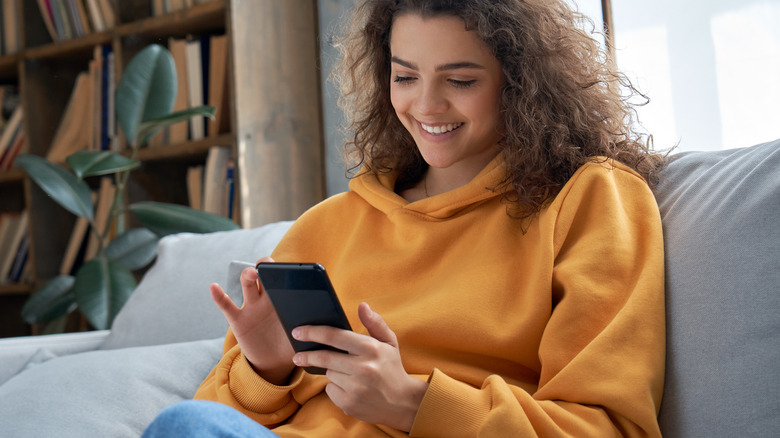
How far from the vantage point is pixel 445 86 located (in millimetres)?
1006

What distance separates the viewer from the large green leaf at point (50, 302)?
2271mm

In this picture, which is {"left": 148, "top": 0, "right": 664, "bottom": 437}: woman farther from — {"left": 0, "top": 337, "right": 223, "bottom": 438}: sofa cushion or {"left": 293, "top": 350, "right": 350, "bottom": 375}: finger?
{"left": 0, "top": 337, "right": 223, "bottom": 438}: sofa cushion

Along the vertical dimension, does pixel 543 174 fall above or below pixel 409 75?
below

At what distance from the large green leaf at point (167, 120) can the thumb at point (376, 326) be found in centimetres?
154

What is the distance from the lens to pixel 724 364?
0.77 m

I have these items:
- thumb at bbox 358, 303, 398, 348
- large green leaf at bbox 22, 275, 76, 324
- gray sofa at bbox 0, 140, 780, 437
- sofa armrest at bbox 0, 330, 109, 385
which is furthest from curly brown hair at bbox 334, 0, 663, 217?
large green leaf at bbox 22, 275, 76, 324

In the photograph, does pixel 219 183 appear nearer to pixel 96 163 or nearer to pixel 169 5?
pixel 96 163

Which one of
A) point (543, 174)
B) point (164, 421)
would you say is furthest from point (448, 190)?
point (164, 421)

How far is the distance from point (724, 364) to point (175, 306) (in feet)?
3.59

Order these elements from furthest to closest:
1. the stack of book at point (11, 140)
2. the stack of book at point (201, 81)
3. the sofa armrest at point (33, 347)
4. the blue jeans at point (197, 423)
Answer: the stack of book at point (11, 140)
the stack of book at point (201, 81)
the sofa armrest at point (33, 347)
the blue jeans at point (197, 423)

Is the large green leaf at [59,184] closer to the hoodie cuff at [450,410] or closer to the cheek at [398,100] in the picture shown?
the cheek at [398,100]

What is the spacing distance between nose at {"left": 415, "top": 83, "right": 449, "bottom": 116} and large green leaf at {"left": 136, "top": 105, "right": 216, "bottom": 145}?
1314 mm

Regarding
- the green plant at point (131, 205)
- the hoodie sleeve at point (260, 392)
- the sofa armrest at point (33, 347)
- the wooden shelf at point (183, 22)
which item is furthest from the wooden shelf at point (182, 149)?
the hoodie sleeve at point (260, 392)

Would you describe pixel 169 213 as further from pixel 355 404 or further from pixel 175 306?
pixel 355 404
